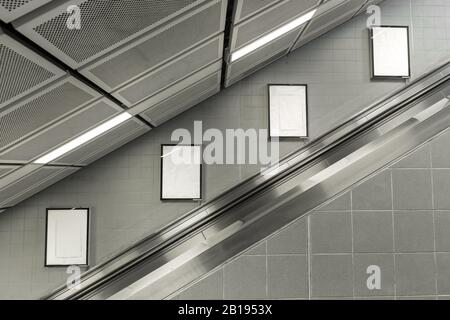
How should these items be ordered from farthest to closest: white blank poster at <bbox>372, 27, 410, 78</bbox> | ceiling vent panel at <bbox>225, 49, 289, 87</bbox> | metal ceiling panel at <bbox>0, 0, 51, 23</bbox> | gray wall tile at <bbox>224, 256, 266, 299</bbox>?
white blank poster at <bbox>372, 27, 410, 78</bbox>, ceiling vent panel at <bbox>225, 49, 289, 87</bbox>, gray wall tile at <bbox>224, 256, 266, 299</bbox>, metal ceiling panel at <bbox>0, 0, 51, 23</bbox>

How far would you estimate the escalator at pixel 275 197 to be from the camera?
8.54 ft

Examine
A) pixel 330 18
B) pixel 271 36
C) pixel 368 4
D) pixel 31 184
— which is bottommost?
pixel 31 184

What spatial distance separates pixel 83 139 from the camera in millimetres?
3174

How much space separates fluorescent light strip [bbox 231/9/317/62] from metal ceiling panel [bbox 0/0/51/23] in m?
2.08

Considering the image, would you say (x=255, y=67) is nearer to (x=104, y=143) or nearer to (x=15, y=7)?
(x=104, y=143)

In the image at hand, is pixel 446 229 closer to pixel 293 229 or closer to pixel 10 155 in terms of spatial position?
pixel 293 229

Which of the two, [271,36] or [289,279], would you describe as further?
[271,36]

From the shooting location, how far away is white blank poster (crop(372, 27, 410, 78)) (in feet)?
14.0

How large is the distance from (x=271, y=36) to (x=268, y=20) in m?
0.51

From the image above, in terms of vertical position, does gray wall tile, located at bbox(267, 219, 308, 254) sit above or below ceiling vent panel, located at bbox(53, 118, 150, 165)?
below

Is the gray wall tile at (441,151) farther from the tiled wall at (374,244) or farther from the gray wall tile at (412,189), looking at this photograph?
the gray wall tile at (412,189)

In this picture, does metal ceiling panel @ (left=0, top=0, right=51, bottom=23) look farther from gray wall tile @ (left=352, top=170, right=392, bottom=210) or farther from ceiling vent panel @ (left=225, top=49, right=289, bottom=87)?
ceiling vent panel @ (left=225, top=49, right=289, bottom=87)

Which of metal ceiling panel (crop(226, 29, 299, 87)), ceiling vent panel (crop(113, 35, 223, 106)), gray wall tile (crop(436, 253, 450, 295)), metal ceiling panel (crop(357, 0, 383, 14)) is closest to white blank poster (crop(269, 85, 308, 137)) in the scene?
metal ceiling panel (crop(226, 29, 299, 87))

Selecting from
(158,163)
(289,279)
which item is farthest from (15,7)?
(158,163)
